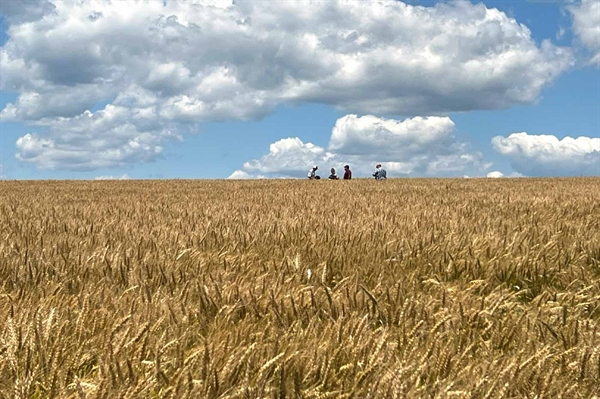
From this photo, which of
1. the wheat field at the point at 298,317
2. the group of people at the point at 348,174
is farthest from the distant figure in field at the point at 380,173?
the wheat field at the point at 298,317

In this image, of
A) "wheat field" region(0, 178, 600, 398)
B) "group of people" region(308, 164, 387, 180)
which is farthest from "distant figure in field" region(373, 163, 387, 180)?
"wheat field" region(0, 178, 600, 398)

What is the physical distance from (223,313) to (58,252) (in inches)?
80.3

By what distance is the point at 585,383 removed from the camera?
1965 millimetres

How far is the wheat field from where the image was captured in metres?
1.70

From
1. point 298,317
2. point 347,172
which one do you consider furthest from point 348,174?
point 298,317

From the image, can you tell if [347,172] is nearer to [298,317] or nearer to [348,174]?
[348,174]

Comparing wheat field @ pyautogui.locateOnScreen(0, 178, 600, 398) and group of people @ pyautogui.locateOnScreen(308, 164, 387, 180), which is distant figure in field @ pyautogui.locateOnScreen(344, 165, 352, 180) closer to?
group of people @ pyautogui.locateOnScreen(308, 164, 387, 180)

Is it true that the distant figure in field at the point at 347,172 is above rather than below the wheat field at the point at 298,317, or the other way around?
above

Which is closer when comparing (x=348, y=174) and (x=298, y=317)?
(x=298, y=317)

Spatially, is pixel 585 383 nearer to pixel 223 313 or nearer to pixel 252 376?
pixel 252 376

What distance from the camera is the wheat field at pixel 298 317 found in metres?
1.70

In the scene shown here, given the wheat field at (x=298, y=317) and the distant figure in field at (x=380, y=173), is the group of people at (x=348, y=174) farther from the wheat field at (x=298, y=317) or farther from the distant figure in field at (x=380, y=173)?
the wheat field at (x=298, y=317)

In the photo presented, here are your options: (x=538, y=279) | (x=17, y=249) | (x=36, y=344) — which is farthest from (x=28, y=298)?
(x=538, y=279)

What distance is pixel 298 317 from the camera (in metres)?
2.50
